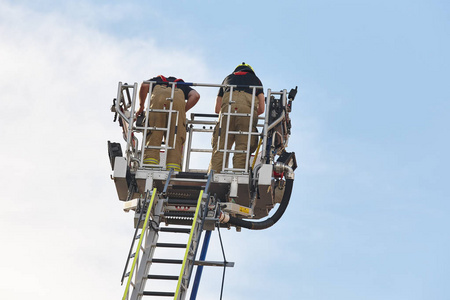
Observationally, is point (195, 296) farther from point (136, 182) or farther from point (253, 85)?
point (253, 85)

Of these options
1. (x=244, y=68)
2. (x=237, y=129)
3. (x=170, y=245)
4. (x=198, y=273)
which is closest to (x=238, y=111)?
(x=237, y=129)

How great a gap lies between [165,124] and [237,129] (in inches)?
51.8

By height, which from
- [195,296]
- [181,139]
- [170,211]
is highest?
[181,139]

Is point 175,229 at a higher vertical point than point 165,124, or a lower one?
lower

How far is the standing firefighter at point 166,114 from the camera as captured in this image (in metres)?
18.9

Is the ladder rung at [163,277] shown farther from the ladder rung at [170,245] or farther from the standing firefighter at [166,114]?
the standing firefighter at [166,114]

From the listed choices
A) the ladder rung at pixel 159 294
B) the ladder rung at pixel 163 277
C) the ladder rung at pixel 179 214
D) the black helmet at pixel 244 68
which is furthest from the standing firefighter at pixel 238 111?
the ladder rung at pixel 159 294

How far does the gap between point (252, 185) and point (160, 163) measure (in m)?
1.71

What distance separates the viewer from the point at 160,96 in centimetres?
1917

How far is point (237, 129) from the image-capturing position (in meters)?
19.0

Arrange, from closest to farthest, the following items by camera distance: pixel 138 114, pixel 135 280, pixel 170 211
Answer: pixel 135 280, pixel 170 211, pixel 138 114

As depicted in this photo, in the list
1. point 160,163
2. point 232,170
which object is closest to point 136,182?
point 160,163

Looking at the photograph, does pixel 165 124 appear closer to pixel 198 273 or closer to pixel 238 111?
pixel 238 111

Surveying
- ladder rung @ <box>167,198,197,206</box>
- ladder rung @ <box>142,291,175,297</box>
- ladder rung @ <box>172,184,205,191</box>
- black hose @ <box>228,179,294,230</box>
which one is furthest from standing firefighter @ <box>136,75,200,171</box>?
ladder rung @ <box>142,291,175,297</box>
